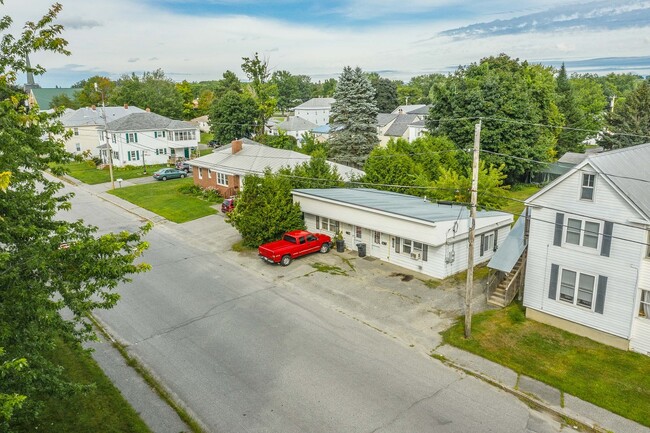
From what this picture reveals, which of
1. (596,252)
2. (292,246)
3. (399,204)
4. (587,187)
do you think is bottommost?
(292,246)

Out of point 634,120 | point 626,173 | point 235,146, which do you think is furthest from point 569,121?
point 626,173

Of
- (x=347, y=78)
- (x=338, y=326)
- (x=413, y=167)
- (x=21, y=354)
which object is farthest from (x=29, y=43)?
(x=347, y=78)

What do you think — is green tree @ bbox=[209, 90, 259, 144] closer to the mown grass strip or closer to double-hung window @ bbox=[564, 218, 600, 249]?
the mown grass strip

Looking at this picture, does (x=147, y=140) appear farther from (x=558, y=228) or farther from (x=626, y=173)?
(x=626, y=173)

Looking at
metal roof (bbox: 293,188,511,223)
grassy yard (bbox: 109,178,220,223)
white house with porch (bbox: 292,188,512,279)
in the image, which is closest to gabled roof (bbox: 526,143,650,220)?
white house with porch (bbox: 292,188,512,279)

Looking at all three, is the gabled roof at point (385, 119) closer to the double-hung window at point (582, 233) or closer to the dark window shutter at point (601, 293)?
the double-hung window at point (582, 233)

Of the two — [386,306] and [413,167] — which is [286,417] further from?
[413,167]
